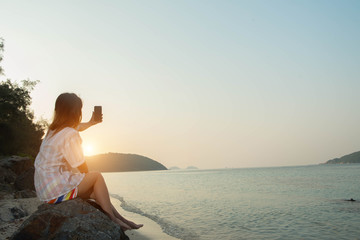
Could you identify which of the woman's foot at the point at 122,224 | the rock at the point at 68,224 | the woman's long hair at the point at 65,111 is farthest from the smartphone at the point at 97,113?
the woman's foot at the point at 122,224

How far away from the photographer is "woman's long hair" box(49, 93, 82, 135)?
495cm

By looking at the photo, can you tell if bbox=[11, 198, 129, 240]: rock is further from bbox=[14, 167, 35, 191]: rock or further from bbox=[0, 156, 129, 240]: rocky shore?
bbox=[14, 167, 35, 191]: rock

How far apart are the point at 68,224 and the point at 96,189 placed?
0.74 metres

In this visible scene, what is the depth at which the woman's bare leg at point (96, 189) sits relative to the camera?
5.17 metres

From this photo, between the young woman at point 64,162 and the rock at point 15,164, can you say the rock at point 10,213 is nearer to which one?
the young woman at point 64,162

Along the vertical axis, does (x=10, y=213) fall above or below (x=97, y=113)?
below

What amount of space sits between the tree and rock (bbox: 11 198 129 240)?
30087 mm

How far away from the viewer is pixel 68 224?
5.14m

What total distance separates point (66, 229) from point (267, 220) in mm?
10236

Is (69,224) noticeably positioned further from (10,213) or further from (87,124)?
(10,213)

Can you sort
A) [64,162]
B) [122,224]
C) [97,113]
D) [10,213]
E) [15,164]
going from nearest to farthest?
[64,162], [122,224], [97,113], [10,213], [15,164]

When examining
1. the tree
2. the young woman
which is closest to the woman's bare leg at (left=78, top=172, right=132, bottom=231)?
the young woman

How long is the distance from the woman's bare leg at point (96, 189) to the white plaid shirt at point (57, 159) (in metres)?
0.33

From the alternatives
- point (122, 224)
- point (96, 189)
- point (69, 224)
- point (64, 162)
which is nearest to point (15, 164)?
point (122, 224)
